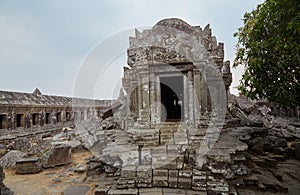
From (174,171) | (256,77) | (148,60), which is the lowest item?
(174,171)

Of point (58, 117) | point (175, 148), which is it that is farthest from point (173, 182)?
point (58, 117)

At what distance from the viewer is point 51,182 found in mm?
5785

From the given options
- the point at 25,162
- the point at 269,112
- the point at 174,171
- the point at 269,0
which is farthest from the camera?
the point at 269,112

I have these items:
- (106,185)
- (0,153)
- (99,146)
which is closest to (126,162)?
(106,185)

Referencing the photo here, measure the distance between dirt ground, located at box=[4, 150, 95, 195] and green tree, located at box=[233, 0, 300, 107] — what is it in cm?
628

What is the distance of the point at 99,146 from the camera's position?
27.9 feet

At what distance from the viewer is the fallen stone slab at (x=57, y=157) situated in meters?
7.20

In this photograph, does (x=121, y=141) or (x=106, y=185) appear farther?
(x=121, y=141)

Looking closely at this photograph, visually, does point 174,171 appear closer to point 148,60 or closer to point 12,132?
point 148,60

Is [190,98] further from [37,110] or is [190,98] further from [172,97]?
[37,110]

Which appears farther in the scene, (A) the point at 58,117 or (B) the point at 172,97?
(A) the point at 58,117

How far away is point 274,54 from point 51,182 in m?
8.21

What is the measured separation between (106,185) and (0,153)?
6.87 metres

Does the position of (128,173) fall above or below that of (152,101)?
below
